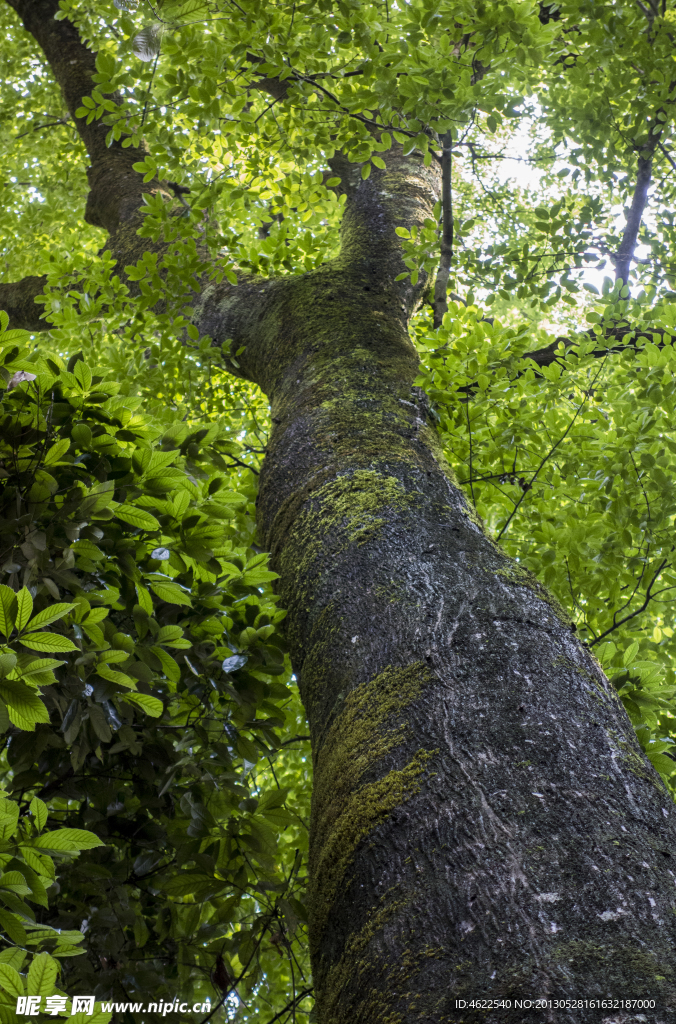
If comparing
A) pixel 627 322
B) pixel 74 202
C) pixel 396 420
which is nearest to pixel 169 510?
pixel 396 420

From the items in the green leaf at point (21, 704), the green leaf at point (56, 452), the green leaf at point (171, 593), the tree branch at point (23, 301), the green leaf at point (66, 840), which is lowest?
the green leaf at point (66, 840)

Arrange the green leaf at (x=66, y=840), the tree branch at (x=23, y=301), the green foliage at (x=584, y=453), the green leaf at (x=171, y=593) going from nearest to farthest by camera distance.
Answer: the green leaf at (x=66, y=840) → the green leaf at (x=171, y=593) → the green foliage at (x=584, y=453) → the tree branch at (x=23, y=301)

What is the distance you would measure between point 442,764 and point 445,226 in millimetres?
2574

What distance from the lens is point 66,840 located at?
1330mm

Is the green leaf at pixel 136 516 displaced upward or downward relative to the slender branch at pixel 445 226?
downward

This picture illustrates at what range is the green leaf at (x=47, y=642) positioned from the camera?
125 centimetres

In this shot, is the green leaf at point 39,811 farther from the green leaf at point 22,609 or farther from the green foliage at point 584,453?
the green foliage at point 584,453

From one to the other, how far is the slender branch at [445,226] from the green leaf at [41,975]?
303cm

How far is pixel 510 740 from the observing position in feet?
4.45

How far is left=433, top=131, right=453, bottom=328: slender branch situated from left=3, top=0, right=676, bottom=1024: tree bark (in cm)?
108

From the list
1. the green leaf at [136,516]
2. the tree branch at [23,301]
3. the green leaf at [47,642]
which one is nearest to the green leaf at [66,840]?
the green leaf at [47,642]

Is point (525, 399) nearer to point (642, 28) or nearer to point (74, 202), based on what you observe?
point (642, 28)

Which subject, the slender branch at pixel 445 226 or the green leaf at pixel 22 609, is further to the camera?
the slender branch at pixel 445 226

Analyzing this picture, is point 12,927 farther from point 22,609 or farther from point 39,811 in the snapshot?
point 22,609
